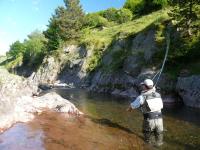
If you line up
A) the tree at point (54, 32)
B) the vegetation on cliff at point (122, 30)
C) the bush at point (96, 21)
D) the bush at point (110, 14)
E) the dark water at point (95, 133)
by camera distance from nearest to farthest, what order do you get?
the dark water at point (95, 133) → the vegetation on cliff at point (122, 30) → the tree at point (54, 32) → the bush at point (96, 21) → the bush at point (110, 14)

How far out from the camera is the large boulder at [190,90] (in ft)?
95.8

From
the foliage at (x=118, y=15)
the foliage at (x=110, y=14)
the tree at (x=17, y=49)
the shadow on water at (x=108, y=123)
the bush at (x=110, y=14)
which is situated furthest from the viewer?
the tree at (x=17, y=49)

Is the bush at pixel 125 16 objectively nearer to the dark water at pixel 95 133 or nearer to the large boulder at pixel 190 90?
the large boulder at pixel 190 90

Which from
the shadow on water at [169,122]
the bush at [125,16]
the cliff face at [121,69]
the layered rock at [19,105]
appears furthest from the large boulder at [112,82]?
the bush at [125,16]

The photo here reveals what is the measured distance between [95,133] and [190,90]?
14.6m

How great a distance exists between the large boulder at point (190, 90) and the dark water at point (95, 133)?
15.1 feet

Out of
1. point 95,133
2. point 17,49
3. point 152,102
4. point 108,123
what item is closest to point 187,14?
point 108,123

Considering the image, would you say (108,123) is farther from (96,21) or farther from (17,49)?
(17,49)

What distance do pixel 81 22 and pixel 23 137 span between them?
8565cm

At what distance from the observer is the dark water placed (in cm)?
1527

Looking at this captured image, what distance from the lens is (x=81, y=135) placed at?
1738 centimetres

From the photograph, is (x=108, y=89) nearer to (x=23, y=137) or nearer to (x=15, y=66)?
(x=23, y=137)

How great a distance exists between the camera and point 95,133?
1802cm

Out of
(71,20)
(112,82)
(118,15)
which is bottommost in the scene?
(112,82)
